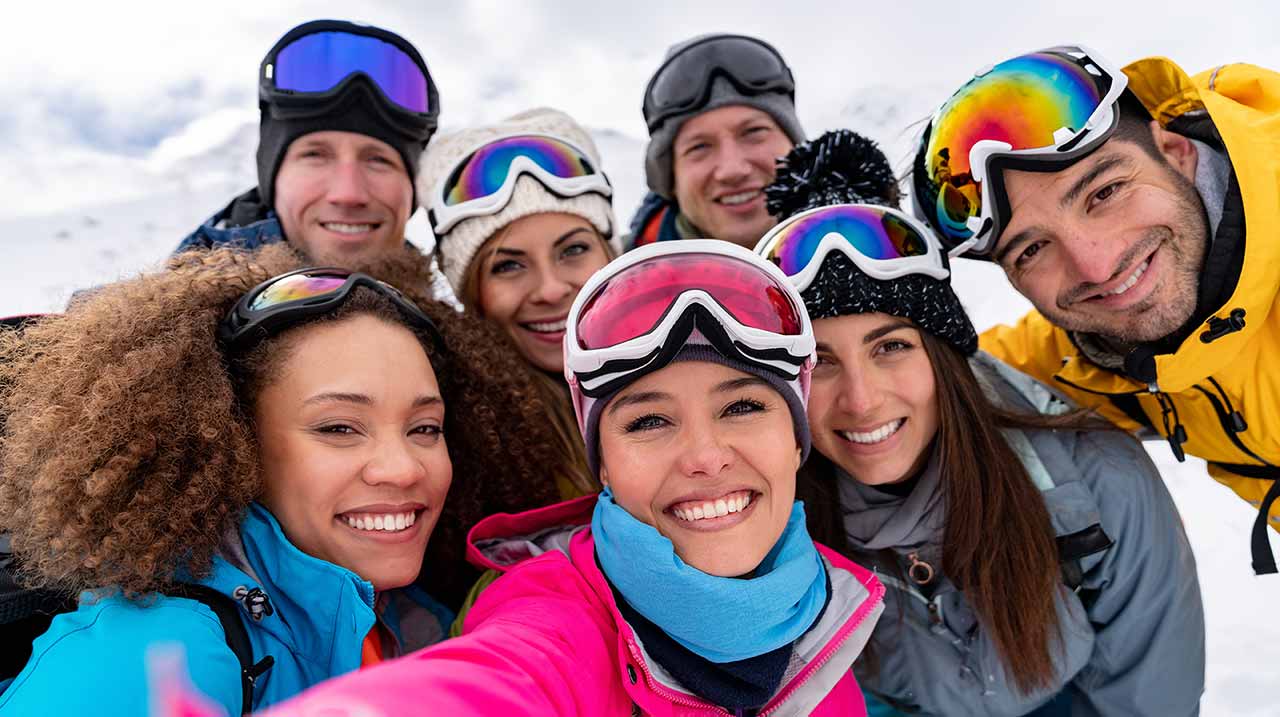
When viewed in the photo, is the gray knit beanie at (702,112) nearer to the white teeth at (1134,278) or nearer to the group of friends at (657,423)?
the group of friends at (657,423)

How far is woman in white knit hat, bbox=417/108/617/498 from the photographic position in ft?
13.0

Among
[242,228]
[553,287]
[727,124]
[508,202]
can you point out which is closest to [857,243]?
[553,287]

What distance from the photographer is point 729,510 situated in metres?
2.38

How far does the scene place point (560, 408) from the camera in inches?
154

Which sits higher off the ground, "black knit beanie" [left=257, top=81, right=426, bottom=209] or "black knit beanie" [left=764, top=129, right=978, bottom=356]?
"black knit beanie" [left=257, top=81, right=426, bottom=209]

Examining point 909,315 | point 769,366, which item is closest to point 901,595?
point 909,315

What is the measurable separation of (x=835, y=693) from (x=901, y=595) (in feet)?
2.12

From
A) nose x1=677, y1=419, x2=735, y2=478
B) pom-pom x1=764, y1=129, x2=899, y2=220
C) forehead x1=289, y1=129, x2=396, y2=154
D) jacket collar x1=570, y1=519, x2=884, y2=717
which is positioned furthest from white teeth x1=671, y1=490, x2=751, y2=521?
forehead x1=289, y1=129, x2=396, y2=154

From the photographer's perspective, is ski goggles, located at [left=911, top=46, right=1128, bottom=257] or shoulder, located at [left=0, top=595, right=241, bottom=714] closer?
shoulder, located at [left=0, top=595, right=241, bottom=714]

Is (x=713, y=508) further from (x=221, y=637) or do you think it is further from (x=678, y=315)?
(x=221, y=637)

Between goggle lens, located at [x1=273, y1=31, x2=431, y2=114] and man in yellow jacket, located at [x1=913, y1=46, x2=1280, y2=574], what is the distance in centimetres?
291

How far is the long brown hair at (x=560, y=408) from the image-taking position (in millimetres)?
3627

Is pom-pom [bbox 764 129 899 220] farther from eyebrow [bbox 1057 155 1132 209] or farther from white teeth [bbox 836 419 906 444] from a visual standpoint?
white teeth [bbox 836 419 906 444]

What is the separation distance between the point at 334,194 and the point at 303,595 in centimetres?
265
